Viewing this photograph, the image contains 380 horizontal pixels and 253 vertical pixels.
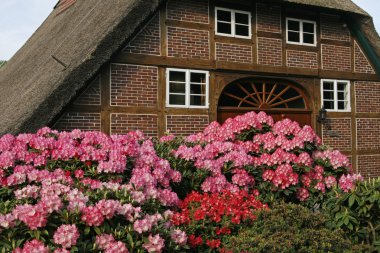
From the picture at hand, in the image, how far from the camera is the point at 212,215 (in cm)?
520

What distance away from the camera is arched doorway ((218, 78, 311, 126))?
11406 mm

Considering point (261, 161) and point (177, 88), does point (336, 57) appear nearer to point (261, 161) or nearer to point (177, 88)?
point (177, 88)

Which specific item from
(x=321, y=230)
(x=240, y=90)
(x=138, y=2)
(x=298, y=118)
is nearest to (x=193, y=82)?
(x=240, y=90)

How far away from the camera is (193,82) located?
1076cm

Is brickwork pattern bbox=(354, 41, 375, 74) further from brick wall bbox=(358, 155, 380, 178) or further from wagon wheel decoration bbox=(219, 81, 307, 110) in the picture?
brick wall bbox=(358, 155, 380, 178)

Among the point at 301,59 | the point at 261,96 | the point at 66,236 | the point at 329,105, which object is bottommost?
the point at 66,236

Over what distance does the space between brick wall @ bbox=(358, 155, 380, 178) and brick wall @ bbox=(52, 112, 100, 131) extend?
736cm

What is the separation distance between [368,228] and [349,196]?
0.41 meters

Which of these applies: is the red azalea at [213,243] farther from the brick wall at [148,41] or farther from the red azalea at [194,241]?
the brick wall at [148,41]

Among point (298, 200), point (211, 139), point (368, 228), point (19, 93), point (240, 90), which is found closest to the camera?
point (368, 228)

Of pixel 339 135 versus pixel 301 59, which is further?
pixel 339 135

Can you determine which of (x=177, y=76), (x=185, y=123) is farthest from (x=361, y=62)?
(x=185, y=123)

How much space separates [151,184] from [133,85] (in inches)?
211

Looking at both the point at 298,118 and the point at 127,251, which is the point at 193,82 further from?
the point at 127,251
